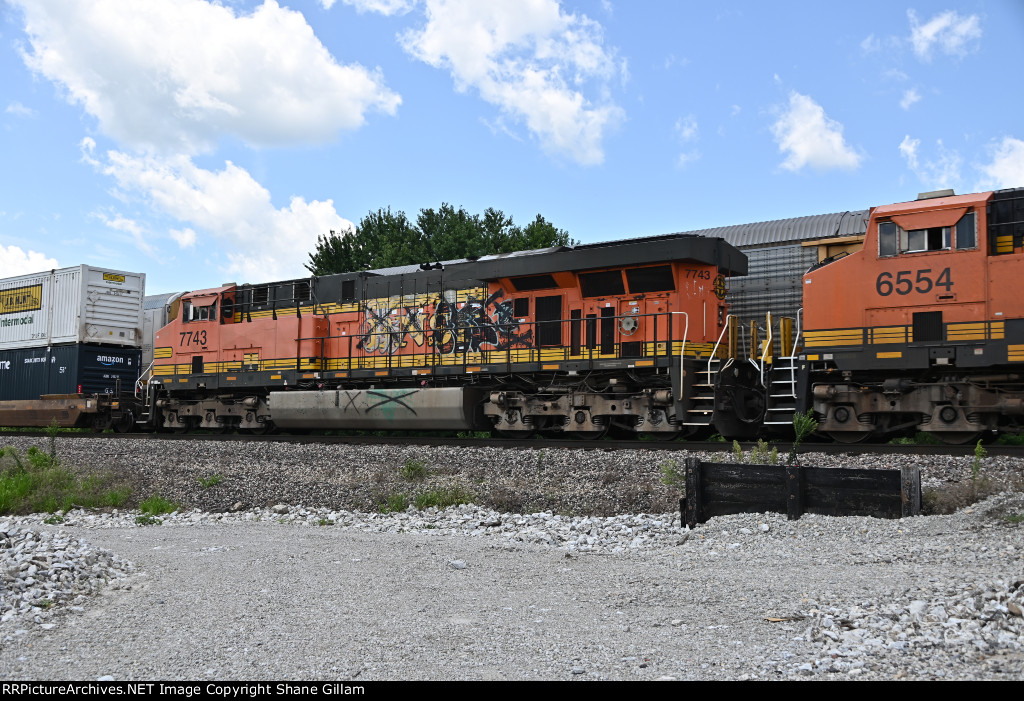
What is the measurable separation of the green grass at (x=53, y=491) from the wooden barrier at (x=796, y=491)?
295 inches

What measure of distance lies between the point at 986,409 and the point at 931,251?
90.2 inches

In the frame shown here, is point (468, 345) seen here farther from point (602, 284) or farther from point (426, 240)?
point (426, 240)

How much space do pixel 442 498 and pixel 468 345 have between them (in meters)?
6.49

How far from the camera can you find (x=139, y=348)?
22.9 metres

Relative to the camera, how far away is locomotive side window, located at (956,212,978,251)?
1073 centimetres

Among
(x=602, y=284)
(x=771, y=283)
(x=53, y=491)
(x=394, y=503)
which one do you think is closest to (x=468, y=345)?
(x=602, y=284)

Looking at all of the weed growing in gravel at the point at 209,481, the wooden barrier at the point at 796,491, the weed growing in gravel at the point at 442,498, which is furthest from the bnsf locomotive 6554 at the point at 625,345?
the weed growing in gravel at the point at 209,481

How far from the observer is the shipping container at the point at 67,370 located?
21.0 meters

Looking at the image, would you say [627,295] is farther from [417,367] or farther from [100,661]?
[100,661]

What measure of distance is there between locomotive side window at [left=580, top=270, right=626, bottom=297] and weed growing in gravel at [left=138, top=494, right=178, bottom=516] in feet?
25.9

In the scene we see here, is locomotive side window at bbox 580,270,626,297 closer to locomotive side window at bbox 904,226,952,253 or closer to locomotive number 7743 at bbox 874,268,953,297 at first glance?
locomotive number 7743 at bbox 874,268,953,297

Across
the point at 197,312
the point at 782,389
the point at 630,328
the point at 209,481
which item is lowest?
the point at 209,481

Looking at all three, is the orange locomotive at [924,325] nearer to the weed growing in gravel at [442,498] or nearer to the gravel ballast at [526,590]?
the gravel ballast at [526,590]

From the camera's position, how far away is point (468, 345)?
15656 millimetres
